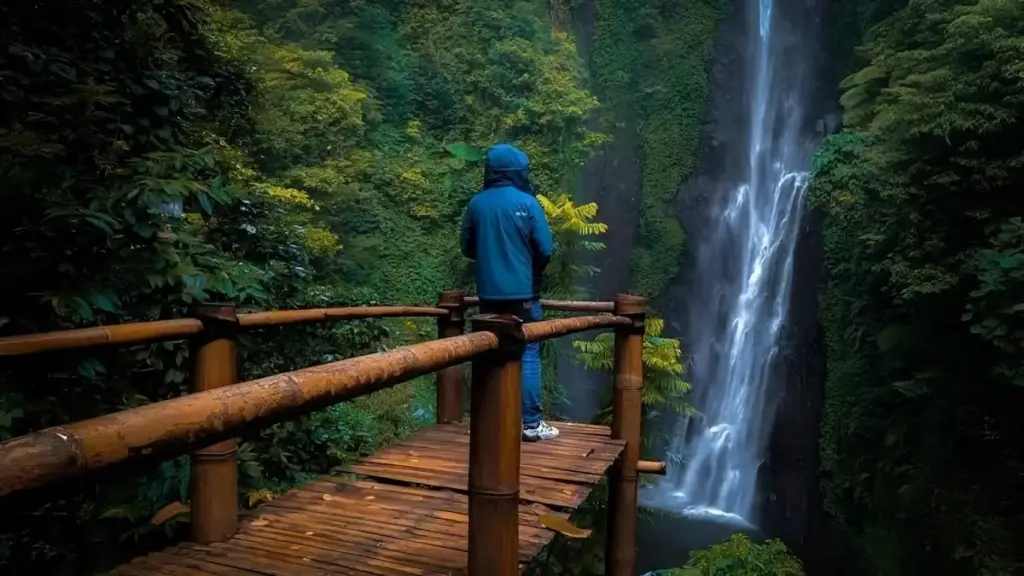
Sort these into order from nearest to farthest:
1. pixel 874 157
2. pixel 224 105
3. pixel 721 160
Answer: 1. pixel 224 105
2. pixel 874 157
3. pixel 721 160

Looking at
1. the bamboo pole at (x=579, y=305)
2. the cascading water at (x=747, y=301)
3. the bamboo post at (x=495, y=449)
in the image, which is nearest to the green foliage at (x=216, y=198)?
the bamboo post at (x=495, y=449)

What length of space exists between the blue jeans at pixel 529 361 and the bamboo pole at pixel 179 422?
2226mm

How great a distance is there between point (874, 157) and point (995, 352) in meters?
2.56

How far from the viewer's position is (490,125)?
12.8m

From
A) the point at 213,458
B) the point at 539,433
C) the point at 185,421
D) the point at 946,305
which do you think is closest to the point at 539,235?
the point at 539,433

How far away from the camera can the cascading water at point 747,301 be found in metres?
12.1

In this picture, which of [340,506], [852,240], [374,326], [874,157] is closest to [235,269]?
[340,506]

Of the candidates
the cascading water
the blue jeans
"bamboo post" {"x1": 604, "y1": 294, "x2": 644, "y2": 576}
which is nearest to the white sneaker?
the blue jeans

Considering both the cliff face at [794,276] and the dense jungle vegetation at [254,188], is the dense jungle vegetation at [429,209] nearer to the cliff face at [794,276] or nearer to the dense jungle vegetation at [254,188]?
the dense jungle vegetation at [254,188]

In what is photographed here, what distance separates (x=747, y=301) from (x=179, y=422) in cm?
1308

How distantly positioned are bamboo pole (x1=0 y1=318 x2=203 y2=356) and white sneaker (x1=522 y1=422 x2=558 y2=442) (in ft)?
7.04

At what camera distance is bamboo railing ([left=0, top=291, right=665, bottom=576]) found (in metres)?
0.86

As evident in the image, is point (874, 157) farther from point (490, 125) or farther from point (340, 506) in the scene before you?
point (340, 506)

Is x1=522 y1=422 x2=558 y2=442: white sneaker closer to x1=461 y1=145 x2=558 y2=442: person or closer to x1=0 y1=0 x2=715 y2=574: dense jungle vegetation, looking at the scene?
x1=461 y1=145 x2=558 y2=442: person
